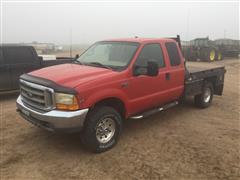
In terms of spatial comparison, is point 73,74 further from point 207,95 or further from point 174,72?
point 207,95

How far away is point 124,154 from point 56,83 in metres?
1.63

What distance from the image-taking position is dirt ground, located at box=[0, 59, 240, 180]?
3.79 metres

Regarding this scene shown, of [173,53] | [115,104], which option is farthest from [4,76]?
[173,53]

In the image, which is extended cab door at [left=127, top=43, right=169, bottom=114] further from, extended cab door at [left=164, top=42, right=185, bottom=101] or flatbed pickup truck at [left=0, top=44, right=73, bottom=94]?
flatbed pickup truck at [left=0, top=44, right=73, bottom=94]

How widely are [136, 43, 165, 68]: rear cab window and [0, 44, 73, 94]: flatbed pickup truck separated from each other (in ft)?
15.8

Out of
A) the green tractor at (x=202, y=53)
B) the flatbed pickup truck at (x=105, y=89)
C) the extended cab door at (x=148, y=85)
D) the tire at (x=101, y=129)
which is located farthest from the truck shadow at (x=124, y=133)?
the green tractor at (x=202, y=53)

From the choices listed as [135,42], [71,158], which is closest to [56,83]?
[71,158]

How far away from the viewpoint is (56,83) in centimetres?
402

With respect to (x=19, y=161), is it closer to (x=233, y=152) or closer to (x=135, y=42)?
(x=135, y=42)

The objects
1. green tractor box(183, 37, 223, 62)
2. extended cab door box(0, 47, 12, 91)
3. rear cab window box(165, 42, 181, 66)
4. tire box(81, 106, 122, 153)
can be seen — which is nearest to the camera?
tire box(81, 106, 122, 153)

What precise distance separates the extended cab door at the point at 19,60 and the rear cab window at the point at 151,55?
4821 mm

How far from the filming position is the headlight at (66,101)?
3.89m

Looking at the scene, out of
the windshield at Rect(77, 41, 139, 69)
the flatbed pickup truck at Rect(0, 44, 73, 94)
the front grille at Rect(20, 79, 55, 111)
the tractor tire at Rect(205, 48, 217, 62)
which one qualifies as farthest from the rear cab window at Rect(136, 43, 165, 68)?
the tractor tire at Rect(205, 48, 217, 62)

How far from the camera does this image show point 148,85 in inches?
201
